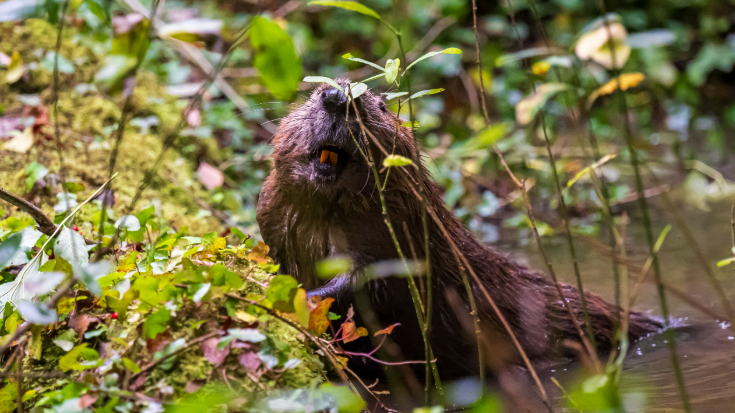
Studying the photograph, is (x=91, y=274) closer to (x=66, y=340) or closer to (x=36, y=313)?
(x=36, y=313)

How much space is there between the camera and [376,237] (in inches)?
98.5

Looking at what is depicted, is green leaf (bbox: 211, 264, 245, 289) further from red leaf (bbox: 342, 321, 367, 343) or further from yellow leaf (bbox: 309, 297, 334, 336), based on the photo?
red leaf (bbox: 342, 321, 367, 343)

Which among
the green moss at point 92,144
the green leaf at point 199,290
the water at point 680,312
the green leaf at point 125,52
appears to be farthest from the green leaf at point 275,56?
the green moss at point 92,144

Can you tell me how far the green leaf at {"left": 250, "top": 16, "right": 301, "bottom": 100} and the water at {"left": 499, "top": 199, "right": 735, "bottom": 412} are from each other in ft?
4.55

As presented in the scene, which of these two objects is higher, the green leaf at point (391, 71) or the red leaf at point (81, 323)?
the green leaf at point (391, 71)

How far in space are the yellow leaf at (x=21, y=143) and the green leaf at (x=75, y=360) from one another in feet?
6.81

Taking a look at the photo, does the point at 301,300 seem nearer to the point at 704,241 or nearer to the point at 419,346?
the point at 419,346

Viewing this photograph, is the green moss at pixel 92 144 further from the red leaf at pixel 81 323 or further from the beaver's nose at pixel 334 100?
the red leaf at pixel 81 323

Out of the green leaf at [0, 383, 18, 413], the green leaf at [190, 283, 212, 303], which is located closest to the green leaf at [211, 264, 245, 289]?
the green leaf at [190, 283, 212, 303]

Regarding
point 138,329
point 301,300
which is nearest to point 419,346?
point 301,300

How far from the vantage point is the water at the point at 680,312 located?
6.84 feet

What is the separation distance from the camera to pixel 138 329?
1.63m

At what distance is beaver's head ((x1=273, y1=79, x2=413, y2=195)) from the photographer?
237 cm

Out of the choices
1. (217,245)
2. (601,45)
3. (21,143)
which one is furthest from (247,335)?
(21,143)
